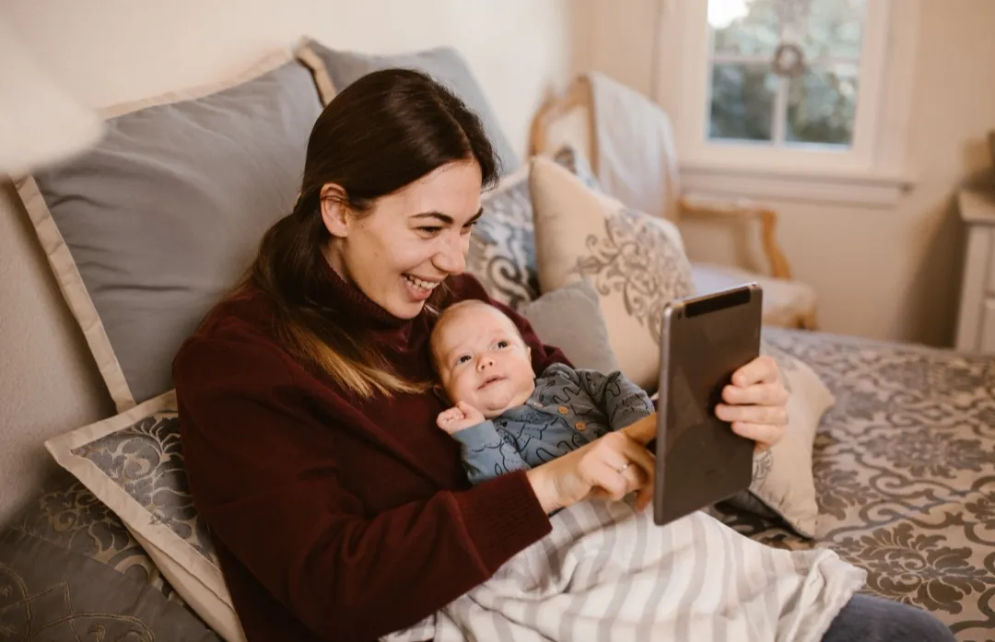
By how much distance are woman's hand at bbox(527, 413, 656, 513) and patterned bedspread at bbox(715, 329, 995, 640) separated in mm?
536

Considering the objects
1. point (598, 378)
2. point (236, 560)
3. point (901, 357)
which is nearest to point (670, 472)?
point (598, 378)

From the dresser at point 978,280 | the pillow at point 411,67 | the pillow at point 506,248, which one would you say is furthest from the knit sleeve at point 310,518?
the dresser at point 978,280

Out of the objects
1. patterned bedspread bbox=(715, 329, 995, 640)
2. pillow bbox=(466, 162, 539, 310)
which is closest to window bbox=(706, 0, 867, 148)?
patterned bedspread bbox=(715, 329, 995, 640)

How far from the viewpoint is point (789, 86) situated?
2957 millimetres

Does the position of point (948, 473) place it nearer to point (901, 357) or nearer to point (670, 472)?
point (901, 357)

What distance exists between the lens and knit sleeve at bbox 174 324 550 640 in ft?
3.05

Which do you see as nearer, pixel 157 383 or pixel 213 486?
pixel 213 486

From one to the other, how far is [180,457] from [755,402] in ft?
2.26

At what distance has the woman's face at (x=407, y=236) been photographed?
1084 millimetres

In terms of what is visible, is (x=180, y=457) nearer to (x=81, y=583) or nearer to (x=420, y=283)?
(x=81, y=583)

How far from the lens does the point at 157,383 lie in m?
1.20

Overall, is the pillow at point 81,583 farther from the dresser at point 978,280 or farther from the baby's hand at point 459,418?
the dresser at point 978,280

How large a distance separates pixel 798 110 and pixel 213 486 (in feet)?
8.34

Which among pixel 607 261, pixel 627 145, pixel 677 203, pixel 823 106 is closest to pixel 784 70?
pixel 823 106
